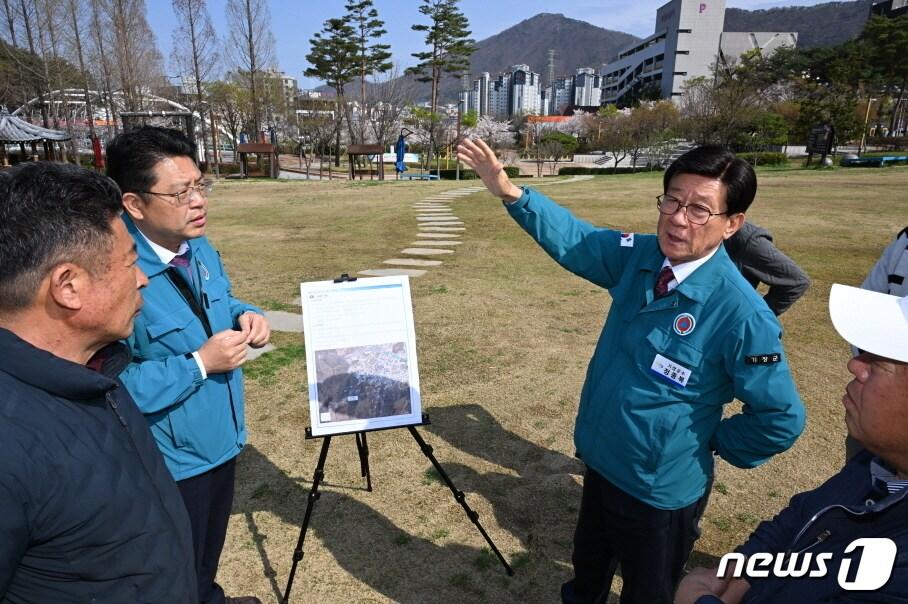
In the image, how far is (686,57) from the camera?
8750 centimetres

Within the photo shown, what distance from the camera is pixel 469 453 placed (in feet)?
13.1

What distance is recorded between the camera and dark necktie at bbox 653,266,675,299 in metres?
2.07

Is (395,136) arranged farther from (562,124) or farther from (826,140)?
(826,140)

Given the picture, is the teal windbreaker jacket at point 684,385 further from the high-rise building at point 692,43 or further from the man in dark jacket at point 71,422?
the high-rise building at point 692,43

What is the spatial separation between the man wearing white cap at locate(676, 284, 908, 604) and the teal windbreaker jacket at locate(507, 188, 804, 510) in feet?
1.48

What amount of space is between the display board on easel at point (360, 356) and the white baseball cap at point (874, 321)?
180 centimetres

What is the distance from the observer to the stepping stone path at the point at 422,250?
645 centimetres

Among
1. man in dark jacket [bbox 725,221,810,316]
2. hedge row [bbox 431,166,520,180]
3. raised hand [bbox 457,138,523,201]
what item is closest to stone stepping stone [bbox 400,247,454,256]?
man in dark jacket [bbox 725,221,810,316]

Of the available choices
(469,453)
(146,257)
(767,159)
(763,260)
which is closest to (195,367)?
(146,257)

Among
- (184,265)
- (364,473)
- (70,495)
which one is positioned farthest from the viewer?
(364,473)

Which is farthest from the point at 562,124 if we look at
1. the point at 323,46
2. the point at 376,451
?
the point at 376,451

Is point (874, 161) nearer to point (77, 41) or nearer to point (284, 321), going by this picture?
point (284, 321)

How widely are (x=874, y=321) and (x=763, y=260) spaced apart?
243cm

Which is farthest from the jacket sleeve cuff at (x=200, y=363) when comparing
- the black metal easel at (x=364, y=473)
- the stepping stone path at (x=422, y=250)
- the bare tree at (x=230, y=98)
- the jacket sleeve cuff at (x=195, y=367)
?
the bare tree at (x=230, y=98)
